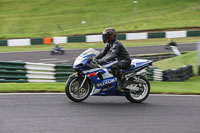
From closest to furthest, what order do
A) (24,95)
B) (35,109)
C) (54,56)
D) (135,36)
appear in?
(35,109), (24,95), (54,56), (135,36)

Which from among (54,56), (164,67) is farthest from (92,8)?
(164,67)

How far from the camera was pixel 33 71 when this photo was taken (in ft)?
34.8

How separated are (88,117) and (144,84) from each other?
227 cm

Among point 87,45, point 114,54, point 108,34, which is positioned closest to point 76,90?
point 114,54

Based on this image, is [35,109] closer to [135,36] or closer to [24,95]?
[24,95]

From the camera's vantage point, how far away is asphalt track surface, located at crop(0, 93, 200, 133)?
17.3 ft

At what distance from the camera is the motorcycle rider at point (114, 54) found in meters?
7.14

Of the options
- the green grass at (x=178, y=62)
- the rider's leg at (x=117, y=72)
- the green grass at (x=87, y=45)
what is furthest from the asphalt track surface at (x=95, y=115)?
the green grass at (x=87, y=45)

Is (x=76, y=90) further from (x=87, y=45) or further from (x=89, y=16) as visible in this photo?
(x=89, y=16)

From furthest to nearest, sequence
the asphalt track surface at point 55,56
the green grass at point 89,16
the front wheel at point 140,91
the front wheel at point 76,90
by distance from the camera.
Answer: the green grass at point 89,16, the asphalt track surface at point 55,56, the front wheel at point 140,91, the front wheel at point 76,90

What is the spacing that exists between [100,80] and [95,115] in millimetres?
1315

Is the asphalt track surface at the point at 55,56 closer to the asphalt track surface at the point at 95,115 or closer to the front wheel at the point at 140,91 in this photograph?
the front wheel at the point at 140,91

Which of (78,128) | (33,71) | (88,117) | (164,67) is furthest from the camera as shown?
(164,67)

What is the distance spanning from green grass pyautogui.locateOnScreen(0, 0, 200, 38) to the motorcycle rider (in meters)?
20.8
